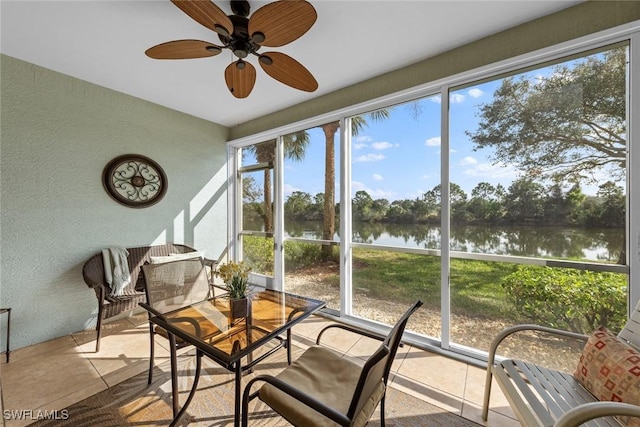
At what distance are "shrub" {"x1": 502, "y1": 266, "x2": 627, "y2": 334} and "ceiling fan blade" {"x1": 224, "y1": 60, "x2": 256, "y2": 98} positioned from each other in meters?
2.66

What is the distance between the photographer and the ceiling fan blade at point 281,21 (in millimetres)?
1242

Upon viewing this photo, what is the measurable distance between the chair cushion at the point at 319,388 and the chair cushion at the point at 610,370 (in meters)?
1.00

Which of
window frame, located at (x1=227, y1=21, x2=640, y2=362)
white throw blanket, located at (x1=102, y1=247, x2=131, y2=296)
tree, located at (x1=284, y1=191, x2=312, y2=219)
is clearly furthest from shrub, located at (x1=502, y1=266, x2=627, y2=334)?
white throw blanket, located at (x1=102, y1=247, x2=131, y2=296)

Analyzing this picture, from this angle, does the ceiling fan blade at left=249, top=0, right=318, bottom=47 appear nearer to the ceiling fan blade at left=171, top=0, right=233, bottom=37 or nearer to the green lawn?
the ceiling fan blade at left=171, top=0, right=233, bottom=37

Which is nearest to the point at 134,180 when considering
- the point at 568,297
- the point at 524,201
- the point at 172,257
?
the point at 172,257

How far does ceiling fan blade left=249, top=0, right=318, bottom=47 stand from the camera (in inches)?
48.9

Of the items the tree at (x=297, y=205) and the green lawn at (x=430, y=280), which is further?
the tree at (x=297, y=205)

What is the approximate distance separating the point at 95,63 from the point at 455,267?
156 inches

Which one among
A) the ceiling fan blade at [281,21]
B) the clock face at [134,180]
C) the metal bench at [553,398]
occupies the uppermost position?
the ceiling fan blade at [281,21]

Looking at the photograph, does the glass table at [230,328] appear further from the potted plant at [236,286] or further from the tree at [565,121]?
the tree at [565,121]

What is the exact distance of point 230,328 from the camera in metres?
1.61

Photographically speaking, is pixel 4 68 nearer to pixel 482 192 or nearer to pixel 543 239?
pixel 482 192

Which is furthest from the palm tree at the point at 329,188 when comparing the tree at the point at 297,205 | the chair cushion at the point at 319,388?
the chair cushion at the point at 319,388

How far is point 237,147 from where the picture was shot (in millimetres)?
4254
